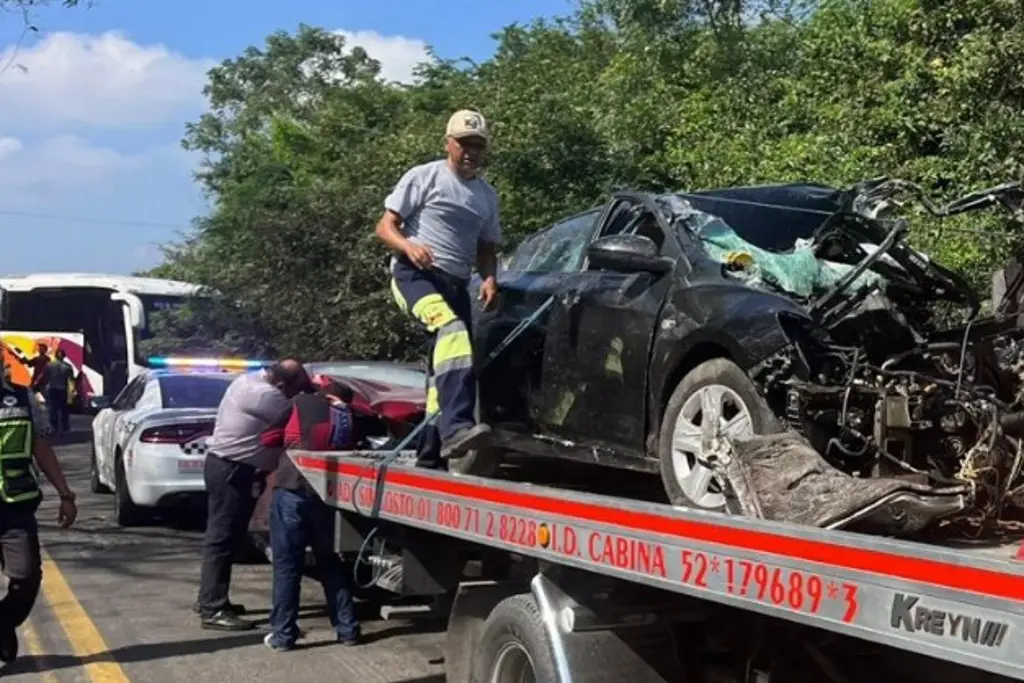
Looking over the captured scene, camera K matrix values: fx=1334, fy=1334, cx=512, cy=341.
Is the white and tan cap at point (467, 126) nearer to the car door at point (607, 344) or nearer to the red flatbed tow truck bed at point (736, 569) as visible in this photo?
the car door at point (607, 344)

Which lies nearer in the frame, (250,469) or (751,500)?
(751,500)

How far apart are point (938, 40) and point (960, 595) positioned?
1086 cm

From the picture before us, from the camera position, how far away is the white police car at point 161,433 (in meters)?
11.9

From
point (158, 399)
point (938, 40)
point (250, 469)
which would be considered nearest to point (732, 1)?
point (938, 40)

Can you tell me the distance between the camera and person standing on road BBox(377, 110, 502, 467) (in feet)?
20.0

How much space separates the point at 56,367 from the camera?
2428 centimetres

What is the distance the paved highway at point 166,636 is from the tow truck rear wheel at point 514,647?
221cm

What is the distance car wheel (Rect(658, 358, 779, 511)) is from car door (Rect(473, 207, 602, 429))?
48.8 inches

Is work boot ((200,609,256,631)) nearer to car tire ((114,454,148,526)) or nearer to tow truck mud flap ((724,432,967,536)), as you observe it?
car tire ((114,454,148,526))

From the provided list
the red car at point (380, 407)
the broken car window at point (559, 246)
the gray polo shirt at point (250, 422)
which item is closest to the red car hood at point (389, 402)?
the red car at point (380, 407)

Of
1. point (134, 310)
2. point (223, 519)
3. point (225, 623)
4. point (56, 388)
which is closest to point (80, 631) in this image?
point (225, 623)

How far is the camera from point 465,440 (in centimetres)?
583

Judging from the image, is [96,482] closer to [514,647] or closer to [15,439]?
[15,439]

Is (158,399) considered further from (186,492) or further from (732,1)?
(732,1)
